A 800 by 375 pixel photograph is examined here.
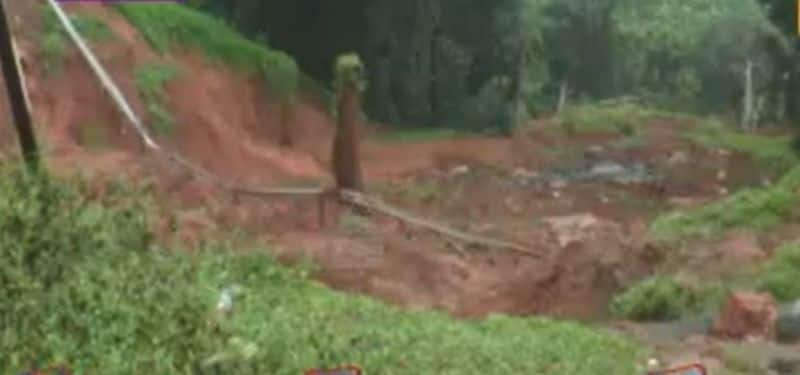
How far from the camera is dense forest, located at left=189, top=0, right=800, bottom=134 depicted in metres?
31.9

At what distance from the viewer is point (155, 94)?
22.0m

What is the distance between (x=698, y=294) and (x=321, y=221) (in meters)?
3.95

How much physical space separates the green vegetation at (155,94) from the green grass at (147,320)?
11.1m

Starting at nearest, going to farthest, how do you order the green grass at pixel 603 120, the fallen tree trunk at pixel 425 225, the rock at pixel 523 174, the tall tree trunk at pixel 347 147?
1. the fallen tree trunk at pixel 425 225
2. the tall tree trunk at pixel 347 147
3. the rock at pixel 523 174
4. the green grass at pixel 603 120

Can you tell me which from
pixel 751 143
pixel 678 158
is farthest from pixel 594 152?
pixel 751 143

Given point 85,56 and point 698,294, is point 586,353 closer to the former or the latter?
point 698,294

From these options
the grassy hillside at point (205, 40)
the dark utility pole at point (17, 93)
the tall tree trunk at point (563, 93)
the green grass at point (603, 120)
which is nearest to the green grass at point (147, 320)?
the dark utility pole at point (17, 93)

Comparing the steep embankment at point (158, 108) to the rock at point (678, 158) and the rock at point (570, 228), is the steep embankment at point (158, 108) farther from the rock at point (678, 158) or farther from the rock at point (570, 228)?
the rock at point (678, 158)

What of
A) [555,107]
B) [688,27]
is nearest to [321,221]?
[555,107]

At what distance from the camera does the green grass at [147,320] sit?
703 cm

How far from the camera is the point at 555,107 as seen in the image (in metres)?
47.7

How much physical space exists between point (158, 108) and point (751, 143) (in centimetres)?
1965

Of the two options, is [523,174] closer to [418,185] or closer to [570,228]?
[418,185]

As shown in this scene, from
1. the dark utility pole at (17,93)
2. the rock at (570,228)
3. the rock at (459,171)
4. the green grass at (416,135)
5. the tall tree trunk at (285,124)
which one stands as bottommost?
the rock at (459,171)
